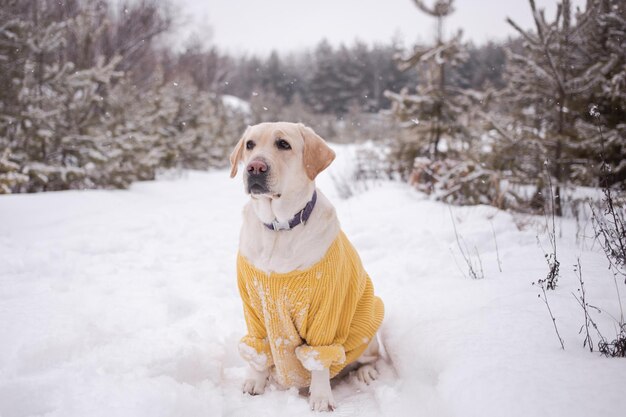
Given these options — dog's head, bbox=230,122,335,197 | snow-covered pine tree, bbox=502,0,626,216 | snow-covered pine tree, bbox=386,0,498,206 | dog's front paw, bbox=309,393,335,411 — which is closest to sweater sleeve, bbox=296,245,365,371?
dog's front paw, bbox=309,393,335,411

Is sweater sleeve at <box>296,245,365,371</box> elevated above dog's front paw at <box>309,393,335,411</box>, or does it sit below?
above

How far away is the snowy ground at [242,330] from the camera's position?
163 cm

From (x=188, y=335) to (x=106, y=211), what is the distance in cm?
483

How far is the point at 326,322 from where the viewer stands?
2045 millimetres

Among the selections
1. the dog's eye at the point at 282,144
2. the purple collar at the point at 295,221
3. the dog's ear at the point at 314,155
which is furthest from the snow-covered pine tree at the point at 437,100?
the purple collar at the point at 295,221

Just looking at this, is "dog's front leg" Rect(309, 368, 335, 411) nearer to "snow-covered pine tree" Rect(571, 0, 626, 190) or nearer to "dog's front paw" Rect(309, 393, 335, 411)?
"dog's front paw" Rect(309, 393, 335, 411)

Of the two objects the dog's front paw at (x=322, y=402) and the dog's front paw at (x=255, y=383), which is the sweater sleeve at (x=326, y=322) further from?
the dog's front paw at (x=255, y=383)

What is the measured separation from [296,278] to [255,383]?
81 cm

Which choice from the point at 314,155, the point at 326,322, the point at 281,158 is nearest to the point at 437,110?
the point at 314,155

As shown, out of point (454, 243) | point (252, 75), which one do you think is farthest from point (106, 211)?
point (252, 75)

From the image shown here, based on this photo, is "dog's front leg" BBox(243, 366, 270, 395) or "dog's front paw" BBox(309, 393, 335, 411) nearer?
"dog's front paw" BBox(309, 393, 335, 411)

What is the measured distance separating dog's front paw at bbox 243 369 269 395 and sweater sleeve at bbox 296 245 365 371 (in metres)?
0.34

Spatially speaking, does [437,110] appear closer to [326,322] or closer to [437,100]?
[437,100]

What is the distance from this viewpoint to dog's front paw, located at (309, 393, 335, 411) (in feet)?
6.71
